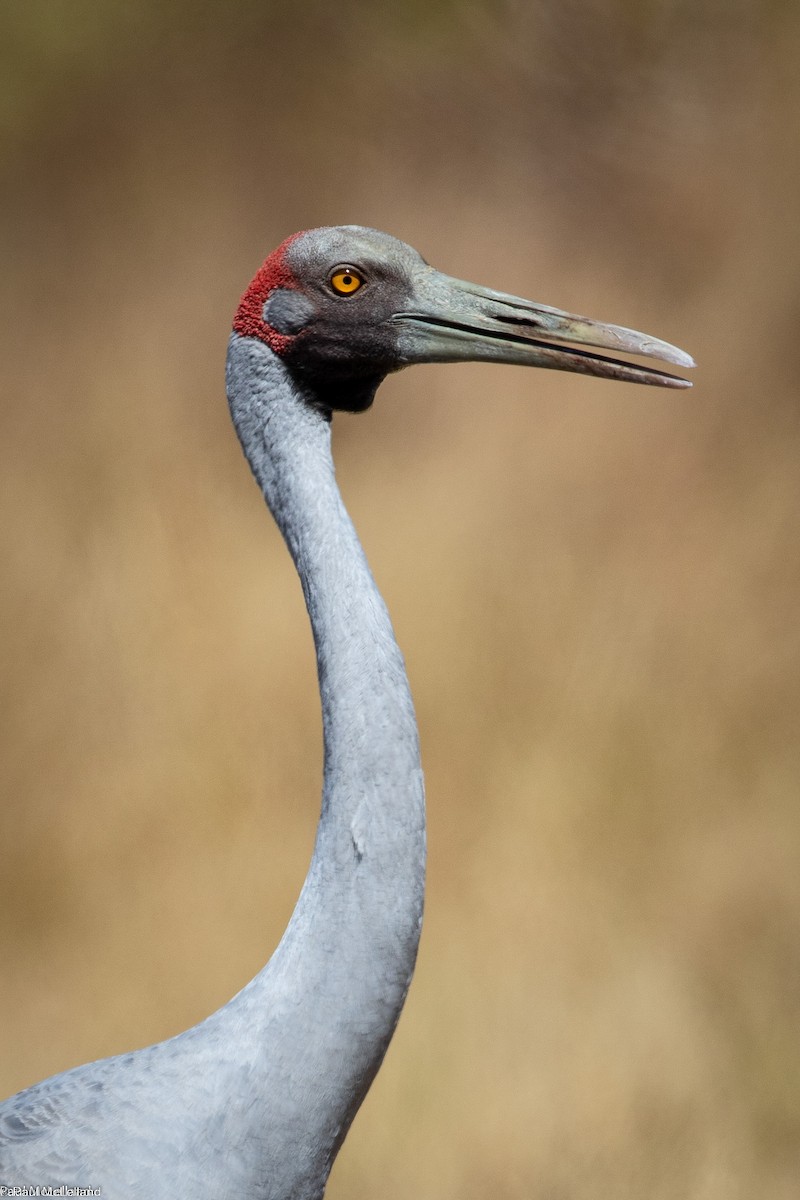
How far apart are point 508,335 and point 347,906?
64 centimetres

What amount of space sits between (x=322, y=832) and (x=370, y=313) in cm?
58

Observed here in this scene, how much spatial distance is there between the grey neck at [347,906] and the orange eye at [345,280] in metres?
0.31

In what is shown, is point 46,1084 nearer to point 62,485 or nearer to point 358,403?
point 358,403

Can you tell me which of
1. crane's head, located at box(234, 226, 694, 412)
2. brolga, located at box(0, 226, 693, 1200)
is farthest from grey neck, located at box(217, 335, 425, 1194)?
crane's head, located at box(234, 226, 694, 412)

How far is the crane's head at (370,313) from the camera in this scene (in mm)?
1460

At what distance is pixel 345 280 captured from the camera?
1.48 meters

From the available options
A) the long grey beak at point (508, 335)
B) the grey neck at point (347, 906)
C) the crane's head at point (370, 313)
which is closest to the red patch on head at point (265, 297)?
the crane's head at point (370, 313)

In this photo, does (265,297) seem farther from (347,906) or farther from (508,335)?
(347,906)

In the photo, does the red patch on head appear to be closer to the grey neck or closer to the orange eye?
the orange eye

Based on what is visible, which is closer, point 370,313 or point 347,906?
point 347,906

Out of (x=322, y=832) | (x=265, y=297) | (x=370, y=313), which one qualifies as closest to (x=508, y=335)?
(x=370, y=313)

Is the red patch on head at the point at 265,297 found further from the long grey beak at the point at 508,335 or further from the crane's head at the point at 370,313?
the long grey beak at the point at 508,335

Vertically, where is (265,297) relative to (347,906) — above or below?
above

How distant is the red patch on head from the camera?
1489 millimetres
